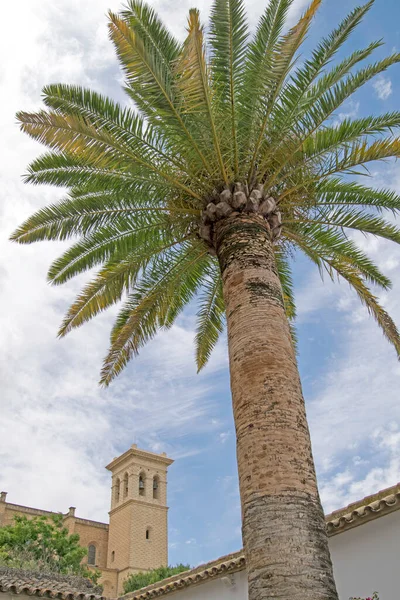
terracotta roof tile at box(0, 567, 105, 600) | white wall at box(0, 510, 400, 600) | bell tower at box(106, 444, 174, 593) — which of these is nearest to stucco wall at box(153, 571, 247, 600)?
terracotta roof tile at box(0, 567, 105, 600)

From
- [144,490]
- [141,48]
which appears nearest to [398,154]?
[141,48]

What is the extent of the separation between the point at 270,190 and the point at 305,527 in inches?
175

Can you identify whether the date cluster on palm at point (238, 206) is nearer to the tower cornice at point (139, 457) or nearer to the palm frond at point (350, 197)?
the palm frond at point (350, 197)

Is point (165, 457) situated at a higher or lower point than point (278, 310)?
higher

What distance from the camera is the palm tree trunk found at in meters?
4.14

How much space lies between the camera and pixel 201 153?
6.84 m

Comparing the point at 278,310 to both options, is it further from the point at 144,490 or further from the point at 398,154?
the point at 144,490

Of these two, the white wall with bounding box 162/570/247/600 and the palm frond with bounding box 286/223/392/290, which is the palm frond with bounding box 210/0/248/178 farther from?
the white wall with bounding box 162/570/247/600

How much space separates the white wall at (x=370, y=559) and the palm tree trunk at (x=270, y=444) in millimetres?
4763

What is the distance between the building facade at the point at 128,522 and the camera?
41156mm

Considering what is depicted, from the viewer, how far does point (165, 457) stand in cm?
4553

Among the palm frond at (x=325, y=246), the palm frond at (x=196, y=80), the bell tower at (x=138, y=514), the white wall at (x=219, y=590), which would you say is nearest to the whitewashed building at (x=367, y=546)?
the white wall at (x=219, y=590)

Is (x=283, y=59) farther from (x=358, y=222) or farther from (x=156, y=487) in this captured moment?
(x=156, y=487)

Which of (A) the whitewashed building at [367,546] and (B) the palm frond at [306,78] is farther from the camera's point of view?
(A) the whitewashed building at [367,546]
